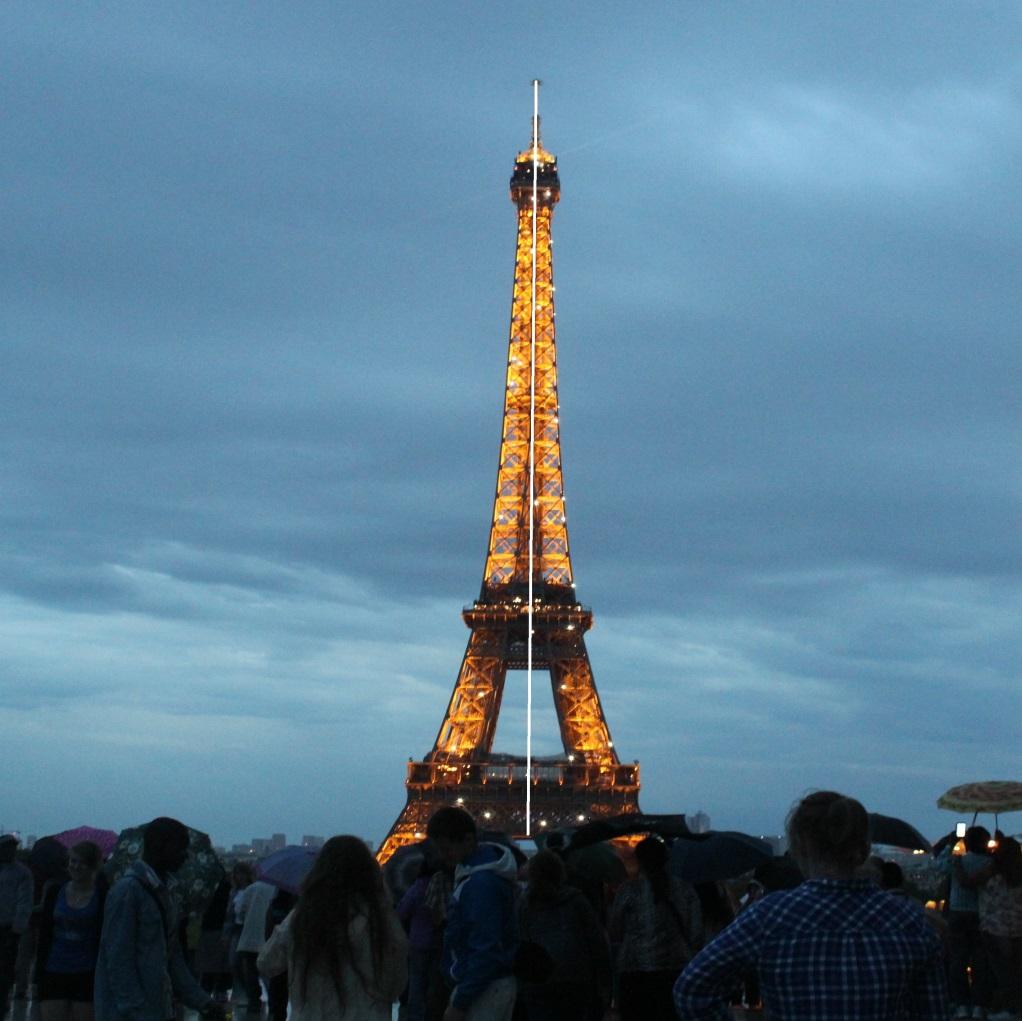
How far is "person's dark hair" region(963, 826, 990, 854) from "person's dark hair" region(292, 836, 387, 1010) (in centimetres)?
895

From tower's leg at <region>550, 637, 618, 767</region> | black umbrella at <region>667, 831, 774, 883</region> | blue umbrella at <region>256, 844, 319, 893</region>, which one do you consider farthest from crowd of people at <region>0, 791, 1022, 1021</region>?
tower's leg at <region>550, 637, 618, 767</region>

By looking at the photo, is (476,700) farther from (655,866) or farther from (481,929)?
(481,929)

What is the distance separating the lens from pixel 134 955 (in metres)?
7.86

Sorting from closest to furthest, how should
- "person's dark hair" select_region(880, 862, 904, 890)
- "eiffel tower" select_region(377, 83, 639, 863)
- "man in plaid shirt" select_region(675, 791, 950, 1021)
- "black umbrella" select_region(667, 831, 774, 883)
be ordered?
"man in plaid shirt" select_region(675, 791, 950, 1021)
"person's dark hair" select_region(880, 862, 904, 890)
"black umbrella" select_region(667, 831, 774, 883)
"eiffel tower" select_region(377, 83, 639, 863)

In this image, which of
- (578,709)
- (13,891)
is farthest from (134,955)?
(578,709)

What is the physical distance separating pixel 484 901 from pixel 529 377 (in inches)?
2294

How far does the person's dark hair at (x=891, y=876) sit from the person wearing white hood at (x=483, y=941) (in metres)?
4.37

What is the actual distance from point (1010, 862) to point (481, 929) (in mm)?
6834

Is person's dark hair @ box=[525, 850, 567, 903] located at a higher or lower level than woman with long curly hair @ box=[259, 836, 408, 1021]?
higher

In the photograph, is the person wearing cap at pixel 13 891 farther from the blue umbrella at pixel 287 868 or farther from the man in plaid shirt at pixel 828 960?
the man in plaid shirt at pixel 828 960

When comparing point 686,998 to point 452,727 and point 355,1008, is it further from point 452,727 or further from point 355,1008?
point 452,727

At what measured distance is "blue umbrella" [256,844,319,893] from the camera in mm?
13547

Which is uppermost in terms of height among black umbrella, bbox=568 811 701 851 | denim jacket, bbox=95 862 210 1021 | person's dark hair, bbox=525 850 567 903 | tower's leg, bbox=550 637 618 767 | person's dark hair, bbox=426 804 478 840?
tower's leg, bbox=550 637 618 767

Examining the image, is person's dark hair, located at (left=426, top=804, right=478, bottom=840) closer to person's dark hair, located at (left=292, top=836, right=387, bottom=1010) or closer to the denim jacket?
the denim jacket
